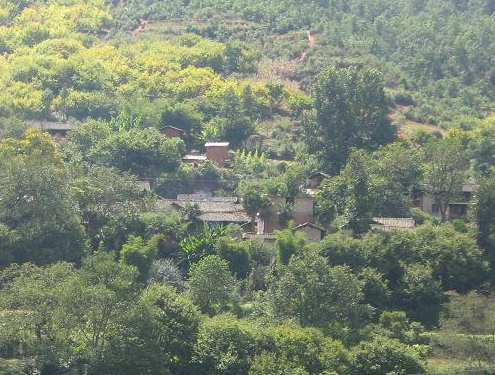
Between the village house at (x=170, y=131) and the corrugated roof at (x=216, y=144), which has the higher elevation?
the village house at (x=170, y=131)

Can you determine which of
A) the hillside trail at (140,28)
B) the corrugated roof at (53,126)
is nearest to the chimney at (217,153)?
the corrugated roof at (53,126)

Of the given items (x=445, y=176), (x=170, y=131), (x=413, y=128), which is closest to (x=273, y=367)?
(x=445, y=176)

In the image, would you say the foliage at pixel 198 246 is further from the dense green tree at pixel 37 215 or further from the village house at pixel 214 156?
the village house at pixel 214 156

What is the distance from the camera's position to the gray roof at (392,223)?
4662 centimetres

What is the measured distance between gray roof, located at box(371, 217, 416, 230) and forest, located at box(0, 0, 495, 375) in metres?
0.11

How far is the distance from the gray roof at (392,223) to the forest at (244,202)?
0.11 meters

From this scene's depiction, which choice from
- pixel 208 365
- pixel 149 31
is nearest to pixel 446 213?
pixel 208 365

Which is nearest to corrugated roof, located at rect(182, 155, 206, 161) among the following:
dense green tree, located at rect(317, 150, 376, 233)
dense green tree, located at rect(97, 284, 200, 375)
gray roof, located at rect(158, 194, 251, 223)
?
gray roof, located at rect(158, 194, 251, 223)

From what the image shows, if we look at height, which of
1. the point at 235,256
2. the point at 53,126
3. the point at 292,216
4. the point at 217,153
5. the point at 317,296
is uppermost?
the point at 53,126

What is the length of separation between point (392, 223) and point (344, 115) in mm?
9286

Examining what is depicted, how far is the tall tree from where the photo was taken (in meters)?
55.4

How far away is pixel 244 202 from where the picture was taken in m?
47.8

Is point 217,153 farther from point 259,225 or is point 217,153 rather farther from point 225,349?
point 225,349

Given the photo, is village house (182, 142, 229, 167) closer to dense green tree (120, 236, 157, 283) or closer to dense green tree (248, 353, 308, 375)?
dense green tree (120, 236, 157, 283)
